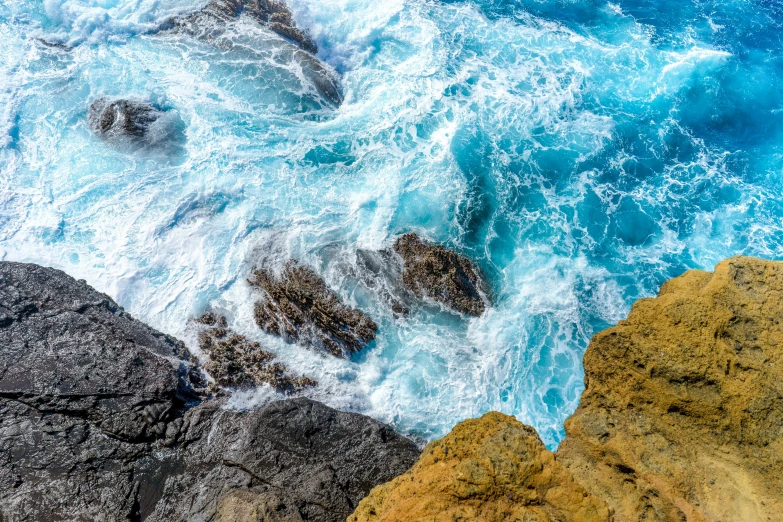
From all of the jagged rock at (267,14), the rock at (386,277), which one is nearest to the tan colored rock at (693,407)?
the rock at (386,277)

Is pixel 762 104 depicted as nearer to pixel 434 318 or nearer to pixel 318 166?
pixel 434 318

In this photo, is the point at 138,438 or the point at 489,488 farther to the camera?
the point at 138,438

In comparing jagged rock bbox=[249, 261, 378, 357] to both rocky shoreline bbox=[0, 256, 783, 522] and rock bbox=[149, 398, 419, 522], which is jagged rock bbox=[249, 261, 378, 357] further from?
rock bbox=[149, 398, 419, 522]

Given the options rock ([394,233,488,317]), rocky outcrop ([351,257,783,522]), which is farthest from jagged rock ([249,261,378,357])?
rocky outcrop ([351,257,783,522])

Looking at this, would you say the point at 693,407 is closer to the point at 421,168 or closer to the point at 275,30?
the point at 421,168

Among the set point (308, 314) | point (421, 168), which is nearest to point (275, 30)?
point (421, 168)

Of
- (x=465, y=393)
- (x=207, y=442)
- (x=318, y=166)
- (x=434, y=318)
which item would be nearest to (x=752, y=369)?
(x=465, y=393)

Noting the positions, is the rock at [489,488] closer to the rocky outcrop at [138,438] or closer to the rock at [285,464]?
the rock at [285,464]

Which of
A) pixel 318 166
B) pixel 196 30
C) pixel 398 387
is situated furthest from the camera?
pixel 196 30
